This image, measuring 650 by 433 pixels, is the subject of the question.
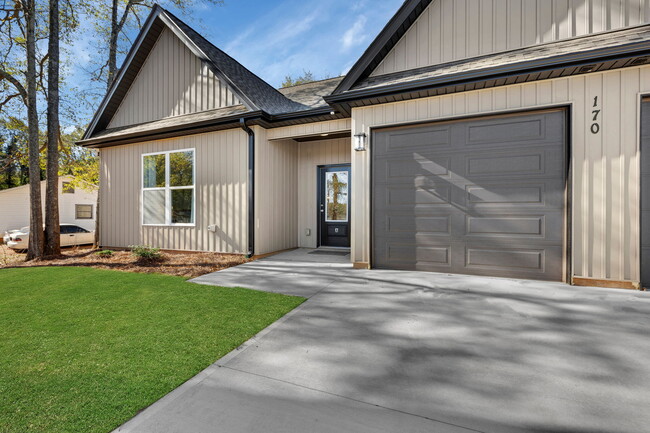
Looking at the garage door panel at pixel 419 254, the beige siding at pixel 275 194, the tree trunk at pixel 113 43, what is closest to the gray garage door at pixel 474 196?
the garage door panel at pixel 419 254

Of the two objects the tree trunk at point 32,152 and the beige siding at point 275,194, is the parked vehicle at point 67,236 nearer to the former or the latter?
the tree trunk at point 32,152

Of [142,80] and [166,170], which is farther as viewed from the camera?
[142,80]

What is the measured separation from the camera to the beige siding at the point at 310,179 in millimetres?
7797

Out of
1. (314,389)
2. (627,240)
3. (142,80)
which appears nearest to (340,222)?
(627,240)

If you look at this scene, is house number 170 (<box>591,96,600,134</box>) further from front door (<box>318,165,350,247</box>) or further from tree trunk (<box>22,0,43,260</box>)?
tree trunk (<box>22,0,43,260</box>)

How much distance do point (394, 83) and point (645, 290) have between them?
473 centimetres

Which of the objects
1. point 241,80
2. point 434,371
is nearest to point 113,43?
point 241,80

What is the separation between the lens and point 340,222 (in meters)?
7.75

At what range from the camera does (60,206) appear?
16.0 metres

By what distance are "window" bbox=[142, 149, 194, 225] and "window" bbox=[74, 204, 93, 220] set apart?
13082mm

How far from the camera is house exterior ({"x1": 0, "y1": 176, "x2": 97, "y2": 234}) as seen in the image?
49.1 ft

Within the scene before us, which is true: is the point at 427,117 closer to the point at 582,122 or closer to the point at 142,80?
the point at 582,122

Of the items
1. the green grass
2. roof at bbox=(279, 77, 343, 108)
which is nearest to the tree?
roof at bbox=(279, 77, 343, 108)

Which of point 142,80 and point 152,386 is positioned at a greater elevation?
point 142,80
